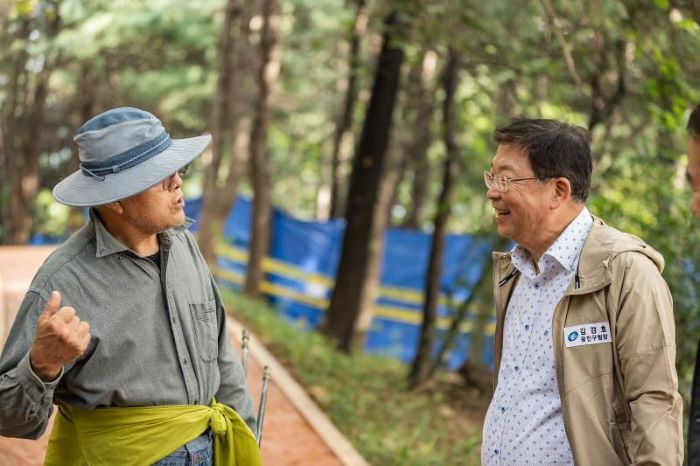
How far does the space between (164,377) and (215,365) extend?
32 centimetres

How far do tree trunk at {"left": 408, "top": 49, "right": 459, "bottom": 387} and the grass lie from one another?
335 millimetres

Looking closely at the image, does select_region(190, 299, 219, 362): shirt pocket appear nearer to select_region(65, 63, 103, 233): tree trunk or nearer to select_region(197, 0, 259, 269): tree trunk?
select_region(197, 0, 259, 269): tree trunk

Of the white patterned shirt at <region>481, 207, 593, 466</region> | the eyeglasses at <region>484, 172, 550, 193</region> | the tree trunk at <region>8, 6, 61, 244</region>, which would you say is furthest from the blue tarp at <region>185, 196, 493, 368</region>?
the eyeglasses at <region>484, 172, 550, 193</region>

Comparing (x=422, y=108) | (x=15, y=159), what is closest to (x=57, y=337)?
(x=422, y=108)

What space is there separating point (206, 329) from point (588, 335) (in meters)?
1.33

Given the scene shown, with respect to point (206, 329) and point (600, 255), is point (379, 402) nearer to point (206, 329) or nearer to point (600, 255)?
point (206, 329)

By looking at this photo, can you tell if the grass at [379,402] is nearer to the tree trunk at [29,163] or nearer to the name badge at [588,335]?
the name badge at [588,335]

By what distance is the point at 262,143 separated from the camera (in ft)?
45.6

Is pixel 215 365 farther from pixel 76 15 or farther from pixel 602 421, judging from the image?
pixel 76 15

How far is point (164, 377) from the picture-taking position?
316cm

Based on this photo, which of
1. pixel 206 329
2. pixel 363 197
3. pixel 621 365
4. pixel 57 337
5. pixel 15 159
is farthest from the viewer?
pixel 15 159

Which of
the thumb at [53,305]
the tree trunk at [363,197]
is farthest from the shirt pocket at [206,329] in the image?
the tree trunk at [363,197]

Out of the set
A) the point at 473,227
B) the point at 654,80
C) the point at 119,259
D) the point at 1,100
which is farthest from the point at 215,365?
the point at 1,100

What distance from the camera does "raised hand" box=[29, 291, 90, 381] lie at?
2.72 meters
